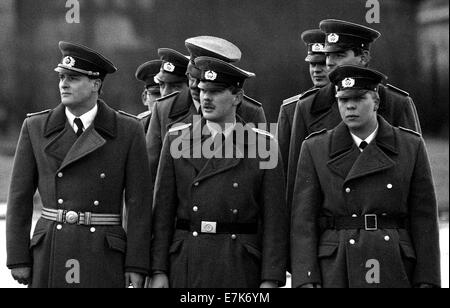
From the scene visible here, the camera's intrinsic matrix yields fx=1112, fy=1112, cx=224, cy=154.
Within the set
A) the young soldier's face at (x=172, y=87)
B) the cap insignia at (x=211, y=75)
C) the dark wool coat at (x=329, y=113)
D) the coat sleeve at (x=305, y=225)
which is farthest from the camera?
the young soldier's face at (x=172, y=87)

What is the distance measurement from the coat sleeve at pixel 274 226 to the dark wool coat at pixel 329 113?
2.79 ft

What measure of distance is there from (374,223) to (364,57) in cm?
149

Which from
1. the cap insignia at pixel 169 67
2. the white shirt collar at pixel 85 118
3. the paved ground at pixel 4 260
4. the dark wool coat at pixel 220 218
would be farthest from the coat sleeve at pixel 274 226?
the paved ground at pixel 4 260

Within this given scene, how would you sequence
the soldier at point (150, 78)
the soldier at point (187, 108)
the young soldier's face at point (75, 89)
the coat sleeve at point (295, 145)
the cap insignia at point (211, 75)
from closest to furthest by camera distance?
the young soldier's face at point (75, 89) < the cap insignia at point (211, 75) < the coat sleeve at point (295, 145) < the soldier at point (187, 108) < the soldier at point (150, 78)

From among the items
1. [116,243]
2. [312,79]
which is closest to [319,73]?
[312,79]

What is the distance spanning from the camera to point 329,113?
22.2 feet

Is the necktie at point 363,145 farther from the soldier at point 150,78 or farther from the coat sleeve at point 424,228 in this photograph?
the soldier at point 150,78

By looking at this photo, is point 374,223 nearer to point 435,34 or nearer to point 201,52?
point 201,52

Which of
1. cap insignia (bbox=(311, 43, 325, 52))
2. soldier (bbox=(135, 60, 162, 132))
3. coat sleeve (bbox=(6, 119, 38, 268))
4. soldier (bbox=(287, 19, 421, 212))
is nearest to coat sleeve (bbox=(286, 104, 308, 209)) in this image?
soldier (bbox=(287, 19, 421, 212))

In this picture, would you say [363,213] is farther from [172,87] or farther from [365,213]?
[172,87]

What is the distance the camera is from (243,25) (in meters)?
11.2

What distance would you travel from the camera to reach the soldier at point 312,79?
711 centimetres

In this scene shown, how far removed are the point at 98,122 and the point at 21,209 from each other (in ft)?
2.01
